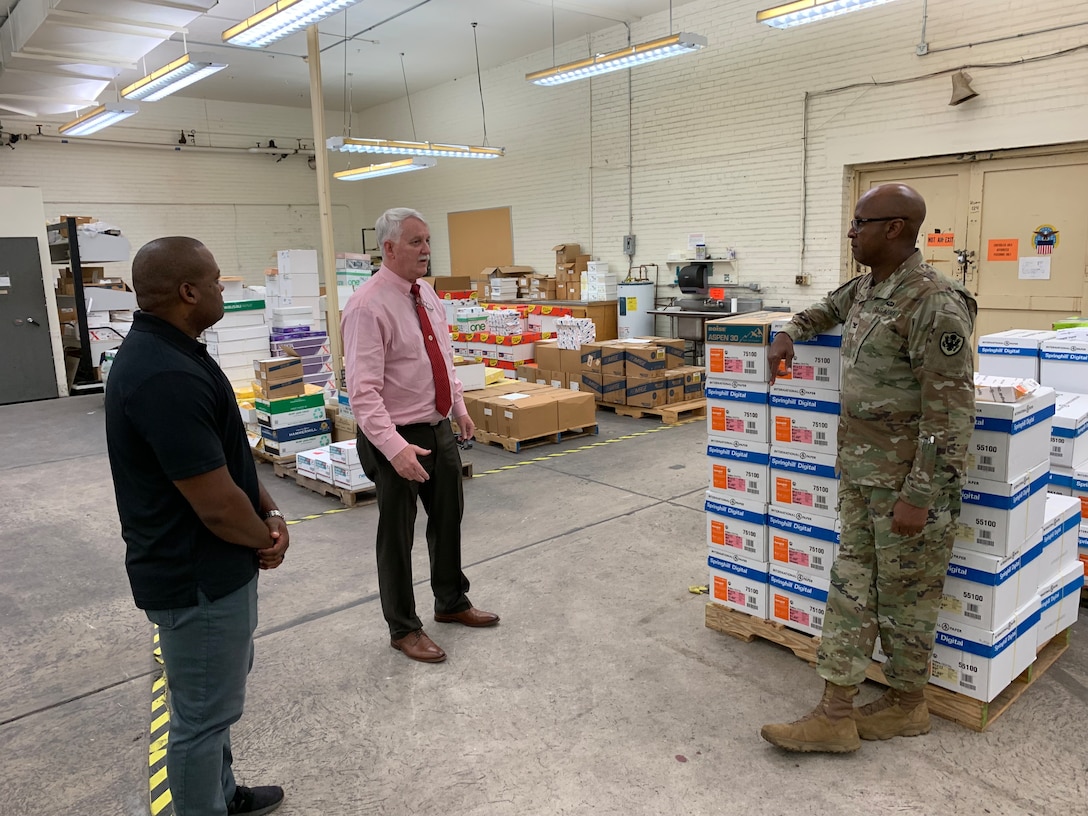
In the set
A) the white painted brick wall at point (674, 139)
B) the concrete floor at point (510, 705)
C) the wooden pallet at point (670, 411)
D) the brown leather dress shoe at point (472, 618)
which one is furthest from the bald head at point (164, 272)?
the white painted brick wall at point (674, 139)

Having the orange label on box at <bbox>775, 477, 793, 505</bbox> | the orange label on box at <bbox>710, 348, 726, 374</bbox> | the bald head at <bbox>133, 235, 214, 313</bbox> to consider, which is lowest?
the orange label on box at <bbox>775, 477, 793, 505</bbox>

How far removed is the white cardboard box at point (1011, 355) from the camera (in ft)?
12.1

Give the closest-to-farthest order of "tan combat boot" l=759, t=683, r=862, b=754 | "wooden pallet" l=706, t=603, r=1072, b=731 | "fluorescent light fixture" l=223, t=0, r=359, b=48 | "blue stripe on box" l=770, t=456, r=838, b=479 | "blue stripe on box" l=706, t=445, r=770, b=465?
1. "tan combat boot" l=759, t=683, r=862, b=754
2. "wooden pallet" l=706, t=603, r=1072, b=731
3. "blue stripe on box" l=770, t=456, r=838, b=479
4. "blue stripe on box" l=706, t=445, r=770, b=465
5. "fluorescent light fixture" l=223, t=0, r=359, b=48

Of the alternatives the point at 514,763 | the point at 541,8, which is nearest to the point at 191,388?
the point at 514,763

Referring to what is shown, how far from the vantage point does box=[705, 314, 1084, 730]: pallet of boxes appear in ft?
8.07

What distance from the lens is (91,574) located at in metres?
4.30

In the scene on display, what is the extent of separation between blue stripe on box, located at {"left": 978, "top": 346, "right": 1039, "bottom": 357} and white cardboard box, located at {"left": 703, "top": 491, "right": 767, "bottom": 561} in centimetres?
171

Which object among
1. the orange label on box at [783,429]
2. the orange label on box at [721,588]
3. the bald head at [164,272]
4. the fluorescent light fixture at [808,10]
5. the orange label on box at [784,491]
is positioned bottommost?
the orange label on box at [721,588]

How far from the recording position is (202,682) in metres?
1.78

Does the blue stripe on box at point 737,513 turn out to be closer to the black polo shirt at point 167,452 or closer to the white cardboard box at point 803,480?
the white cardboard box at point 803,480

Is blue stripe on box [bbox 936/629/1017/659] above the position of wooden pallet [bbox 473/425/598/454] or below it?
above

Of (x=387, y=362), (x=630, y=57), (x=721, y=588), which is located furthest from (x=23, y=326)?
(x=721, y=588)

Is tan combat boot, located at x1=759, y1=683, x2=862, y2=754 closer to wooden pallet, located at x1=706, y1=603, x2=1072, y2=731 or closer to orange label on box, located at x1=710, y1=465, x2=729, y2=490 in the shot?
wooden pallet, located at x1=706, y1=603, x2=1072, y2=731

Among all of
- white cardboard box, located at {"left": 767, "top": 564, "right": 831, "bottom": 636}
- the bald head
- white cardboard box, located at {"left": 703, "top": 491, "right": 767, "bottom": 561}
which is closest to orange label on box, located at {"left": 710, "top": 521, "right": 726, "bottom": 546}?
white cardboard box, located at {"left": 703, "top": 491, "right": 767, "bottom": 561}
